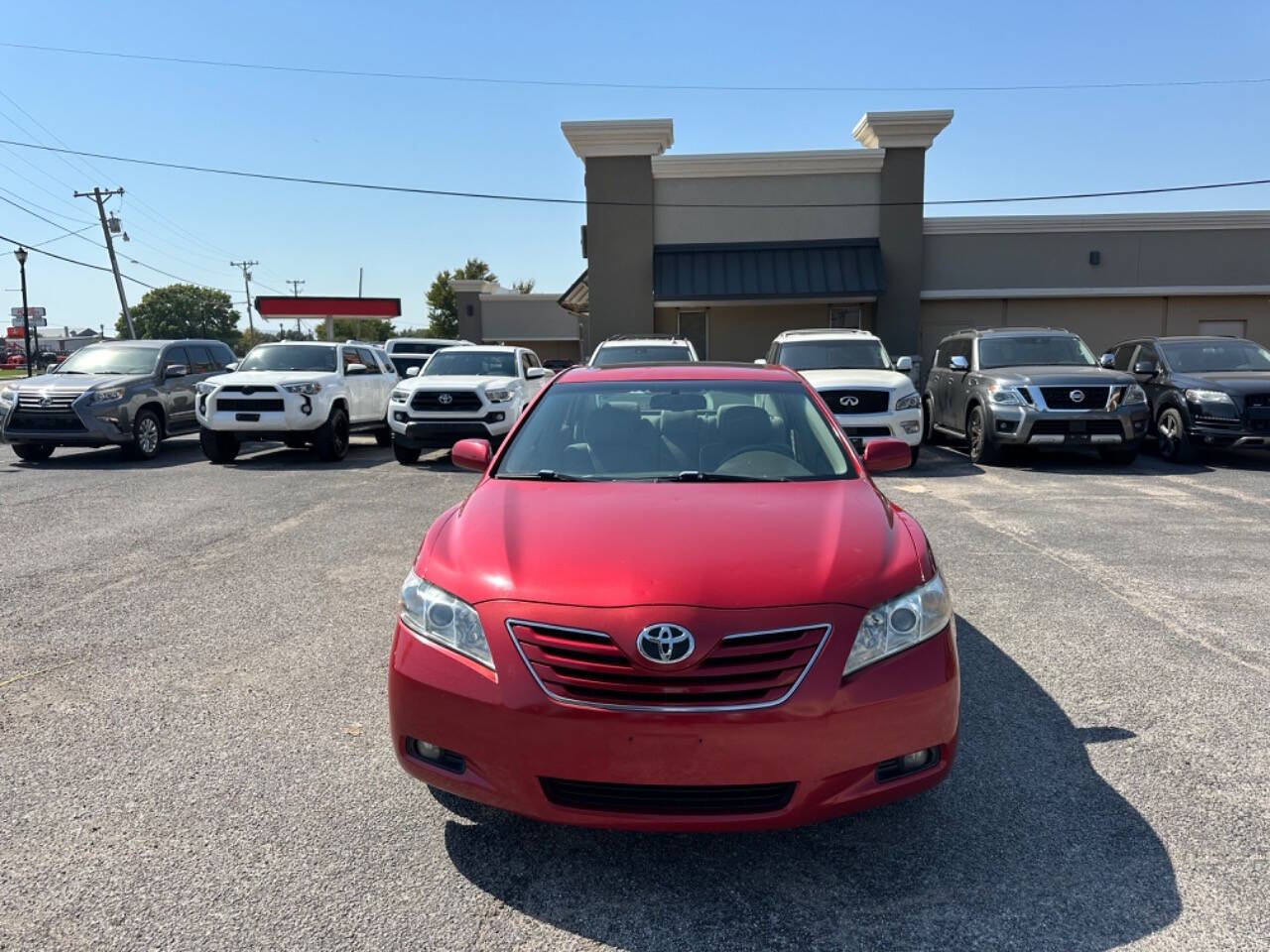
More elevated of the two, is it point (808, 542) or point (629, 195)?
point (629, 195)

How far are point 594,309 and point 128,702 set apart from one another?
1955 cm

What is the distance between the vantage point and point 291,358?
14.1 m

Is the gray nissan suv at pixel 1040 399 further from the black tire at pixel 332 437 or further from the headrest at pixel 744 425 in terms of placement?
the black tire at pixel 332 437

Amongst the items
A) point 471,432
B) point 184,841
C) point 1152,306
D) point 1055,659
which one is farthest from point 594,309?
point 184,841

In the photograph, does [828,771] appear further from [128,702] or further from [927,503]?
[927,503]

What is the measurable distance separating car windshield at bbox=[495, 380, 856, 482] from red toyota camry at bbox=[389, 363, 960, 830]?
2.41 feet

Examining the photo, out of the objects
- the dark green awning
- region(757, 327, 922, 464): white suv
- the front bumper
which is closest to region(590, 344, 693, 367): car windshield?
region(757, 327, 922, 464): white suv

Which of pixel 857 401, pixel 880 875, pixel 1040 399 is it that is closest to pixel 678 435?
pixel 880 875

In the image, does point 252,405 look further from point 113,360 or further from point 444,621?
point 444,621

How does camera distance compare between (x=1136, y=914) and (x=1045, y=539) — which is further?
(x=1045, y=539)

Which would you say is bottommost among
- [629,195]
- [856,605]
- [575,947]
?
[575,947]

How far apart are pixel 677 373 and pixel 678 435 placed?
2.01 ft

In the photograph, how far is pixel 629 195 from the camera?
2242cm

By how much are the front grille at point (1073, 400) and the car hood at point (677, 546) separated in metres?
9.17
